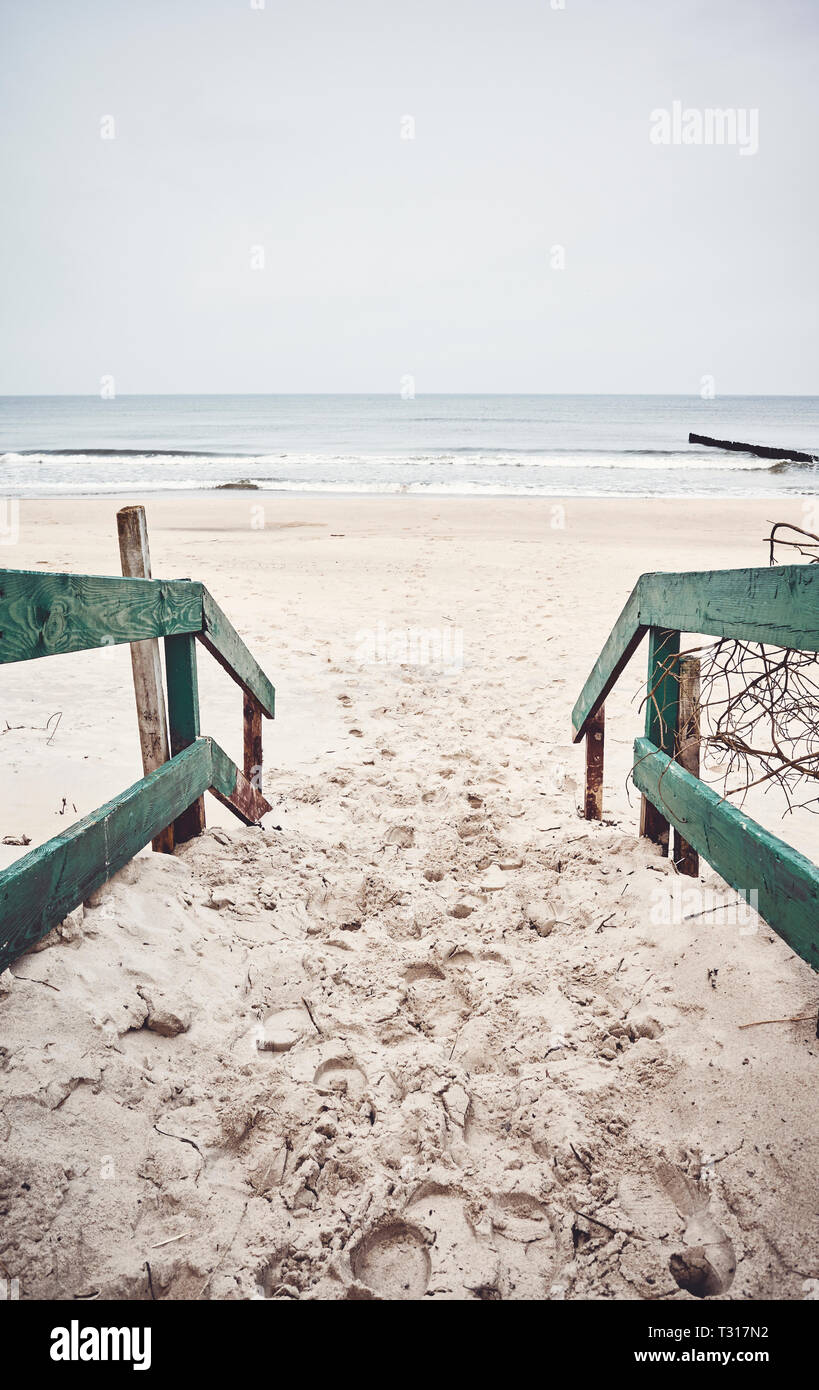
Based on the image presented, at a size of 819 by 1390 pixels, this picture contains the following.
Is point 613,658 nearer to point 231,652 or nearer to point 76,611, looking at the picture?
point 231,652

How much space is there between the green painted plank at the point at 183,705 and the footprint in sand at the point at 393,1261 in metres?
1.75

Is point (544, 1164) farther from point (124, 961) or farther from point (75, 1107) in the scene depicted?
point (124, 961)

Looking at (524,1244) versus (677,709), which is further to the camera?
(677,709)

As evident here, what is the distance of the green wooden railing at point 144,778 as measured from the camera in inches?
70.5

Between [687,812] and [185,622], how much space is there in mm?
1906

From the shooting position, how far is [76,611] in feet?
6.43

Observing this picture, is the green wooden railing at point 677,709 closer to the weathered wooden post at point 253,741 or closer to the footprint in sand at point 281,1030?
the footprint in sand at point 281,1030

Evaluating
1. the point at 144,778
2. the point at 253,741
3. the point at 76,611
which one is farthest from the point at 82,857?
the point at 253,741

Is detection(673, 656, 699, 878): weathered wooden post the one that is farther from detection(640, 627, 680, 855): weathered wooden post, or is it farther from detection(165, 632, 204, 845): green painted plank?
detection(165, 632, 204, 845): green painted plank

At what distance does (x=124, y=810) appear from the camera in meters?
2.40

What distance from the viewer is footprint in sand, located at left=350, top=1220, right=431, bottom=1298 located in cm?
156

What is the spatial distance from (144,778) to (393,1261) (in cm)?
159

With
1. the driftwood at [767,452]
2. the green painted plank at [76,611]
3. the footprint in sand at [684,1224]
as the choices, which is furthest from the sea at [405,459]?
the footprint in sand at [684,1224]

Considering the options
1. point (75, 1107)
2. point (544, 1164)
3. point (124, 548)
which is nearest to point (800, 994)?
point (544, 1164)
